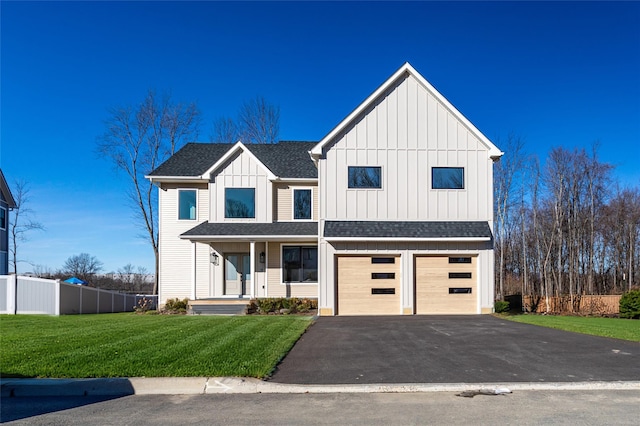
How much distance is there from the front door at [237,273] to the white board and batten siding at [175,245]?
53.6 inches

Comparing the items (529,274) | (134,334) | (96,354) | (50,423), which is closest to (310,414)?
(50,423)

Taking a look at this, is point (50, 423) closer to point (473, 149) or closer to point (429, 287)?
point (429, 287)

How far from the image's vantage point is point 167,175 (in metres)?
24.9

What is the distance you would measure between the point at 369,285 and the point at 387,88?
774 centimetres

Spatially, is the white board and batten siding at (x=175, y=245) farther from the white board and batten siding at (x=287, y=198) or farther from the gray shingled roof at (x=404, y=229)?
the gray shingled roof at (x=404, y=229)

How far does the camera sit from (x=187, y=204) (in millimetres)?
25391

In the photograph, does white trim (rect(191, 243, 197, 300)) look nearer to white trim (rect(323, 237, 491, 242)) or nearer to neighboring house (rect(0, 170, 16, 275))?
white trim (rect(323, 237, 491, 242))

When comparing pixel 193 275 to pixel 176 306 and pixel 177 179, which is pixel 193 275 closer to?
pixel 176 306

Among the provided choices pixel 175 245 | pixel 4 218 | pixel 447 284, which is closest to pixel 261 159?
pixel 175 245

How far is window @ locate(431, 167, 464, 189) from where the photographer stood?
20.2 m

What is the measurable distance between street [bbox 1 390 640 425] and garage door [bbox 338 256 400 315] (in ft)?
39.9

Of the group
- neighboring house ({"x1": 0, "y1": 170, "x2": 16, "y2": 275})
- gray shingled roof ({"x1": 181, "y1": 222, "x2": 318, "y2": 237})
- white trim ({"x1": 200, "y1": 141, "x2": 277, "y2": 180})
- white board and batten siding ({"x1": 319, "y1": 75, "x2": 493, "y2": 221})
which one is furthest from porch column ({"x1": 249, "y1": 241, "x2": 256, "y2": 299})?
neighboring house ({"x1": 0, "y1": 170, "x2": 16, "y2": 275})

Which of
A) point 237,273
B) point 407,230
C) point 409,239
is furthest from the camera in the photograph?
point 237,273

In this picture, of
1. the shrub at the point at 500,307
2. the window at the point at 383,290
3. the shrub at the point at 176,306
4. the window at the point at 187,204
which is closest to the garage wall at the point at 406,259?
the shrub at the point at 500,307
